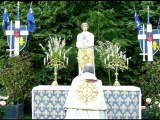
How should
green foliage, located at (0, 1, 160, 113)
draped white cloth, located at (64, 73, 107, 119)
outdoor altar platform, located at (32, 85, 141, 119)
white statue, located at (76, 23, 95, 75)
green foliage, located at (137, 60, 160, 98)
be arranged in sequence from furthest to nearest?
green foliage, located at (0, 1, 160, 113), green foliage, located at (137, 60, 160, 98), white statue, located at (76, 23, 95, 75), outdoor altar platform, located at (32, 85, 141, 119), draped white cloth, located at (64, 73, 107, 119)

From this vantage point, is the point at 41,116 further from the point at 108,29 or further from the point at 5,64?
the point at 108,29

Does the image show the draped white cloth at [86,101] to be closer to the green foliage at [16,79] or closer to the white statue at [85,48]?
the white statue at [85,48]

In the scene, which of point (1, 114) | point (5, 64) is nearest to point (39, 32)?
point (5, 64)

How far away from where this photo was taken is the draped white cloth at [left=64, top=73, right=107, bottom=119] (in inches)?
281

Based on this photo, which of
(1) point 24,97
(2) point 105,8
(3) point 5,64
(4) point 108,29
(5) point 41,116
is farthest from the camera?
(2) point 105,8

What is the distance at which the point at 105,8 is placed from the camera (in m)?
12.3

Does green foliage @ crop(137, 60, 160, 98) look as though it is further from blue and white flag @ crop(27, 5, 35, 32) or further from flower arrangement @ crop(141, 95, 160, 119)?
blue and white flag @ crop(27, 5, 35, 32)

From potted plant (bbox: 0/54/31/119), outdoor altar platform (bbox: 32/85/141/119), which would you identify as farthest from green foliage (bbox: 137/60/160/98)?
potted plant (bbox: 0/54/31/119)

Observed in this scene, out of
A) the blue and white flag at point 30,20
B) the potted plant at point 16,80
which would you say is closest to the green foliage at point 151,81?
the potted plant at point 16,80

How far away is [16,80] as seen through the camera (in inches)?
367

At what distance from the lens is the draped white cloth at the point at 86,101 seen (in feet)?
23.4

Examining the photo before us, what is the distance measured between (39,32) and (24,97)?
2461 millimetres

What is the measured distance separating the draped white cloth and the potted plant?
2028 mm

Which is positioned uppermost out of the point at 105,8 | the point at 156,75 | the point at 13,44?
the point at 105,8
